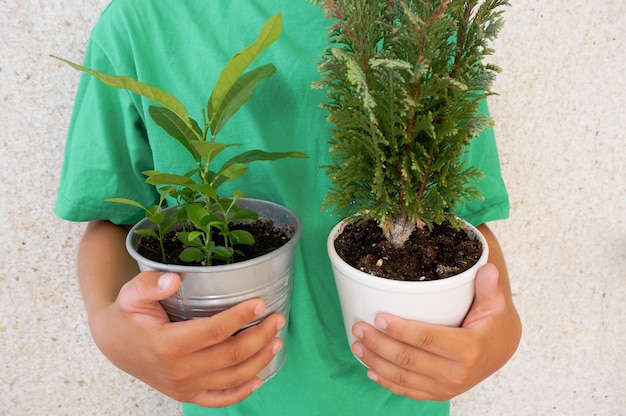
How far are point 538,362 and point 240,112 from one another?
0.91 meters

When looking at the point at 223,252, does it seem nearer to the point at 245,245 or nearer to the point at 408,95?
the point at 245,245

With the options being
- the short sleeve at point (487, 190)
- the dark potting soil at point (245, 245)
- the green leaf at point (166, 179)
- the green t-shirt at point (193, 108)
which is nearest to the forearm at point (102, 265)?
the green t-shirt at point (193, 108)

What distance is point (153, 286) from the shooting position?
0.37 metres

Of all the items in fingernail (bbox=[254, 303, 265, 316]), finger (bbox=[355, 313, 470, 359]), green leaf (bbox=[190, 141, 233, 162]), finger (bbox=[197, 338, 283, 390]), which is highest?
green leaf (bbox=[190, 141, 233, 162])

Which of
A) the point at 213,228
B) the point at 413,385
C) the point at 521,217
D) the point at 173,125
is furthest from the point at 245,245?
the point at 521,217

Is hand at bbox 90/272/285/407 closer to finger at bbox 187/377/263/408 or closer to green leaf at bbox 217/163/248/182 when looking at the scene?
finger at bbox 187/377/263/408

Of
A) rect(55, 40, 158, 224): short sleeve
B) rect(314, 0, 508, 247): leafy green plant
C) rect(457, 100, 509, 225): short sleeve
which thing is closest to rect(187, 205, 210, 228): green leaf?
rect(314, 0, 508, 247): leafy green plant

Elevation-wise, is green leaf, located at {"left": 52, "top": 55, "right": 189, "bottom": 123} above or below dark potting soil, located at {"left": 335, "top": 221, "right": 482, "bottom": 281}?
above

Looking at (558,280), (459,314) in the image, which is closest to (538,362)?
(558,280)

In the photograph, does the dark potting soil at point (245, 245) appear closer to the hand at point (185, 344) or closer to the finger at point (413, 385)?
the hand at point (185, 344)

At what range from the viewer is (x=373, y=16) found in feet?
1.13

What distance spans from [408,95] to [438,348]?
0.85ft

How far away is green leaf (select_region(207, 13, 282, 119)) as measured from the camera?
1.08 ft

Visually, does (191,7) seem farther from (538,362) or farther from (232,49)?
(538,362)
